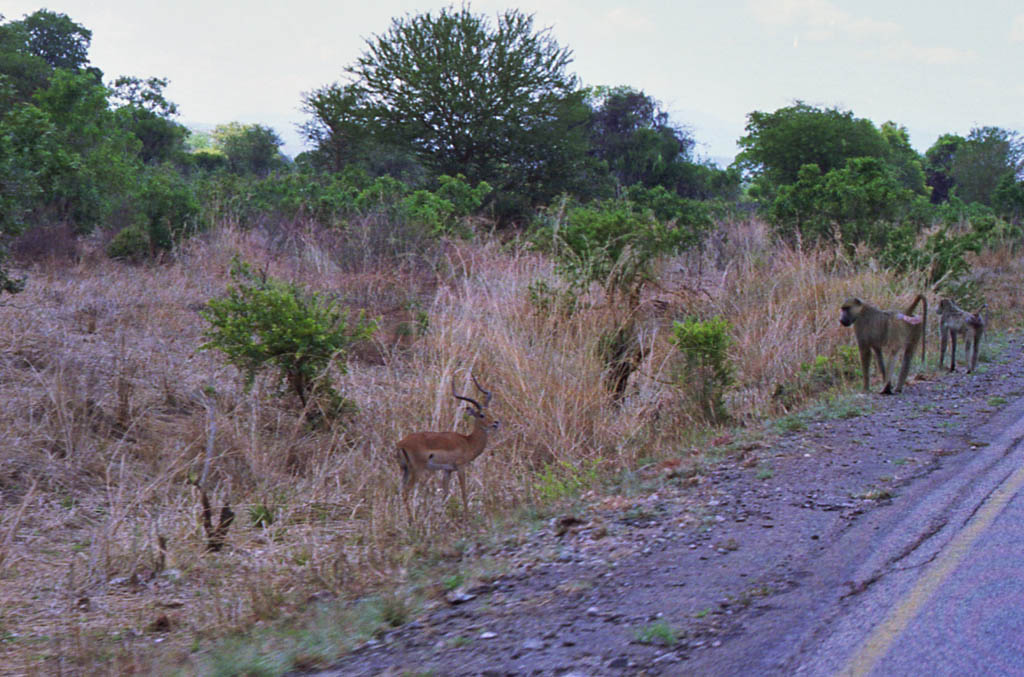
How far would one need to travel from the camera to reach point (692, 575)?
13.9 feet

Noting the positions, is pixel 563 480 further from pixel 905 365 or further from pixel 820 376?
pixel 820 376

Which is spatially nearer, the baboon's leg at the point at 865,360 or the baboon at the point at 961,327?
the baboon's leg at the point at 865,360

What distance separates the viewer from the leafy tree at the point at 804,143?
30.9 meters

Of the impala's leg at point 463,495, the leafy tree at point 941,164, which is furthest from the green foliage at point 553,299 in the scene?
the leafy tree at point 941,164

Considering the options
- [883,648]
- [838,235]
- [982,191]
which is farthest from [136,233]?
[982,191]

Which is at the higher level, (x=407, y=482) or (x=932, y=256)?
(x=932, y=256)

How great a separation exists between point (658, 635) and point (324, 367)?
595 cm

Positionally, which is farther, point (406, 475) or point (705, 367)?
point (705, 367)

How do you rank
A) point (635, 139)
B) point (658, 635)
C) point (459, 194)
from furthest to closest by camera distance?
1. point (635, 139)
2. point (459, 194)
3. point (658, 635)

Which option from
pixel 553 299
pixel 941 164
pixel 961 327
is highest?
pixel 941 164

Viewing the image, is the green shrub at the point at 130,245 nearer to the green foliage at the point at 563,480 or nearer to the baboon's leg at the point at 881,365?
the green foliage at the point at 563,480

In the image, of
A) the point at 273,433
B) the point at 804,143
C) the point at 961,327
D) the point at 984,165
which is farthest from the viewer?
the point at 984,165

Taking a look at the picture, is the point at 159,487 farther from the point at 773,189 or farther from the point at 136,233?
the point at 773,189

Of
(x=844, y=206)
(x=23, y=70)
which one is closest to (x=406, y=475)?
(x=844, y=206)
